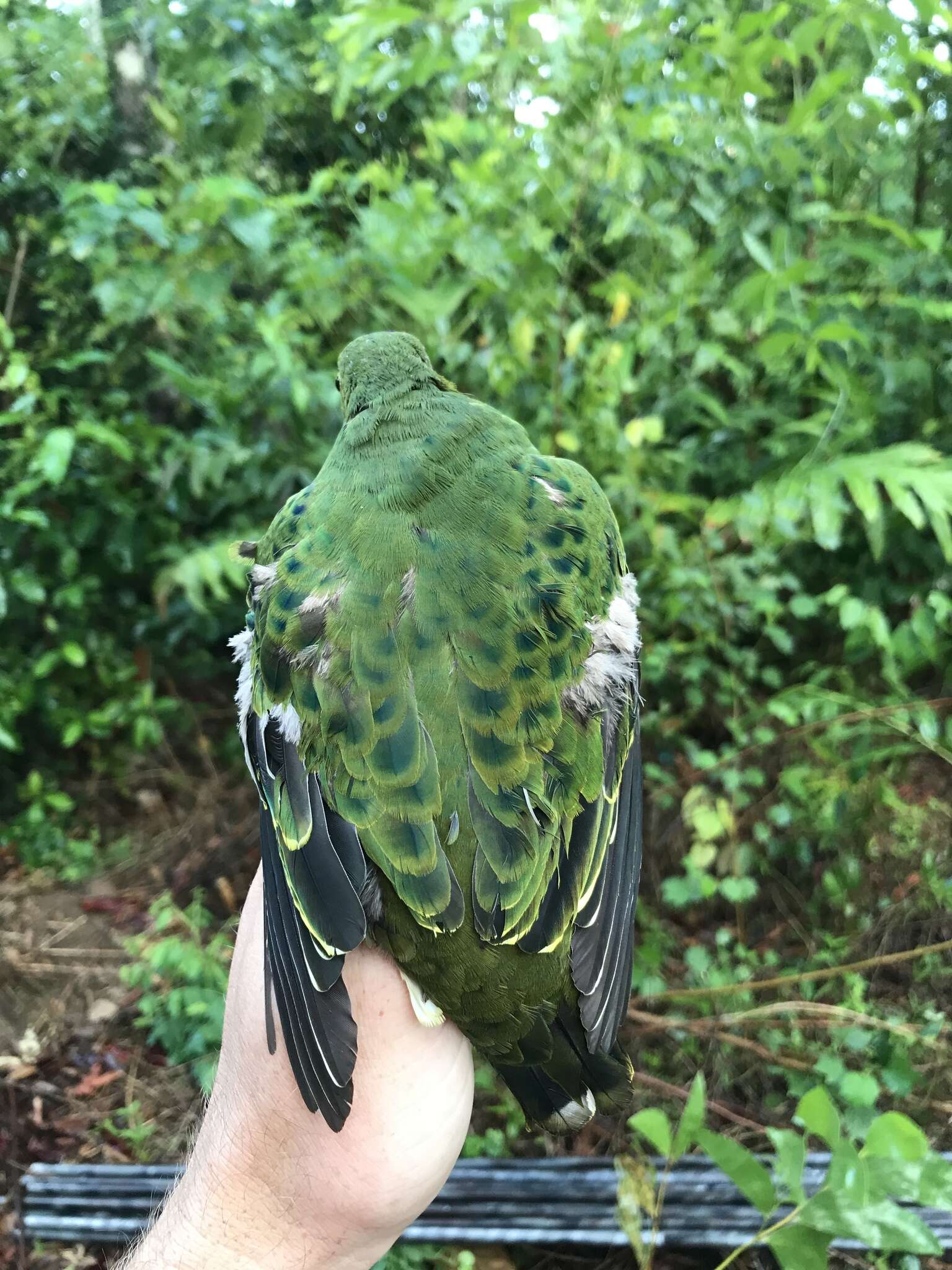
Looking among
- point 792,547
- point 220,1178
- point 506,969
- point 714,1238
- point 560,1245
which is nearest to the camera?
point 506,969

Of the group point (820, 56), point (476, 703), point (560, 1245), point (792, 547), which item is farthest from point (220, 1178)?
point (820, 56)

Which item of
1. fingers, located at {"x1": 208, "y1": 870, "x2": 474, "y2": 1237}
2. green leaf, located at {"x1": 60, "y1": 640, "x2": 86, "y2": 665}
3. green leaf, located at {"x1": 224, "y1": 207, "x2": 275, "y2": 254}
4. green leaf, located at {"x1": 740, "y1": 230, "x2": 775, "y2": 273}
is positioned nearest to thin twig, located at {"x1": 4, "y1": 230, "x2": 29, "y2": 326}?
green leaf, located at {"x1": 60, "y1": 640, "x2": 86, "y2": 665}

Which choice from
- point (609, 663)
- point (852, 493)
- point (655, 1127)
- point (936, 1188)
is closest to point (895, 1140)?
point (936, 1188)

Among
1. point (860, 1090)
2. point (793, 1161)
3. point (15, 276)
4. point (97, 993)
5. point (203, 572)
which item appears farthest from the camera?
point (15, 276)

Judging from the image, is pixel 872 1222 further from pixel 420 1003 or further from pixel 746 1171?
pixel 420 1003

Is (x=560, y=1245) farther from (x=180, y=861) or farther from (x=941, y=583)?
(x=941, y=583)
